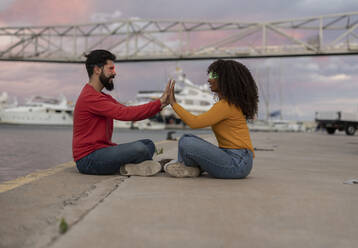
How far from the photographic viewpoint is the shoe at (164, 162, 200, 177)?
4.15m

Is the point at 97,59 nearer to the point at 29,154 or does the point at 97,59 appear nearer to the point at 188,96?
the point at 29,154

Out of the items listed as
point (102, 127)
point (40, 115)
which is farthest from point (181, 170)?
point (40, 115)

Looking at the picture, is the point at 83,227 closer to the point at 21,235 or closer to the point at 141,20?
the point at 21,235

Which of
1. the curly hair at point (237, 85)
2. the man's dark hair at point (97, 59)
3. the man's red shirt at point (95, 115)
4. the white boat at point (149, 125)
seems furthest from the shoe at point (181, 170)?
the white boat at point (149, 125)

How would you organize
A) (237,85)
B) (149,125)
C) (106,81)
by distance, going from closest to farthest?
(237,85) < (106,81) < (149,125)

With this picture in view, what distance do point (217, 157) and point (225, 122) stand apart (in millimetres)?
363

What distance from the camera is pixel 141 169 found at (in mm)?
4211

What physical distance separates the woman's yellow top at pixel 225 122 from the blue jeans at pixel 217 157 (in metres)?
0.09

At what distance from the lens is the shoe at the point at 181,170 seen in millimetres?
4152

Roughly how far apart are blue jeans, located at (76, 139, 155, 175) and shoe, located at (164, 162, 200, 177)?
1.09 ft

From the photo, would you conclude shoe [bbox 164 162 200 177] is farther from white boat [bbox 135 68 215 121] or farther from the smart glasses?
white boat [bbox 135 68 215 121]

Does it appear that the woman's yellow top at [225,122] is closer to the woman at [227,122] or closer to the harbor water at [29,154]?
the woman at [227,122]

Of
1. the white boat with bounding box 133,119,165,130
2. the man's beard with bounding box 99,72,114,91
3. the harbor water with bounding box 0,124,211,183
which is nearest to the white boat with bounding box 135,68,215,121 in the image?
the white boat with bounding box 133,119,165,130

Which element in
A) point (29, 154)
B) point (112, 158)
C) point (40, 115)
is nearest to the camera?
point (112, 158)
